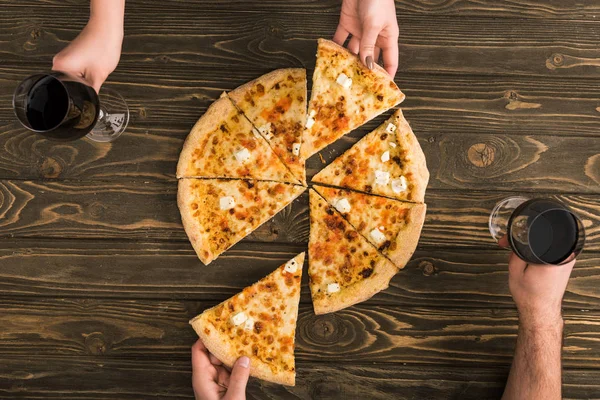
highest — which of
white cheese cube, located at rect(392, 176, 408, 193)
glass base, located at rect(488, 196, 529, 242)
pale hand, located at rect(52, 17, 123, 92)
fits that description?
pale hand, located at rect(52, 17, 123, 92)

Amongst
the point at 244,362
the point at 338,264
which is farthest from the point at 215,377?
the point at 338,264

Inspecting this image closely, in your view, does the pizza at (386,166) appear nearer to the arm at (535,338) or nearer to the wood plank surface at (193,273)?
the wood plank surface at (193,273)

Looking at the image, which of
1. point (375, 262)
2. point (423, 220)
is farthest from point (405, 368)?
point (423, 220)

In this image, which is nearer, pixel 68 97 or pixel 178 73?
pixel 68 97

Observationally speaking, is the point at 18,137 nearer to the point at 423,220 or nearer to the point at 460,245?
the point at 423,220

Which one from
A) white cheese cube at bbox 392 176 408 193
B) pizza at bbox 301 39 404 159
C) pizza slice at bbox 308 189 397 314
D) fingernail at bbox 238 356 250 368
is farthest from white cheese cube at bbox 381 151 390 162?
fingernail at bbox 238 356 250 368

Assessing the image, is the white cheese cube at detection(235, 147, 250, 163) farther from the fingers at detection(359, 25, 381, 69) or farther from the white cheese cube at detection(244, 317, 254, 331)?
the white cheese cube at detection(244, 317, 254, 331)

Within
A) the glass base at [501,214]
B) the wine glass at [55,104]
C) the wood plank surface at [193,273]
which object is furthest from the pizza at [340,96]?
the wine glass at [55,104]

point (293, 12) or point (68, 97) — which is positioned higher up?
point (293, 12)
